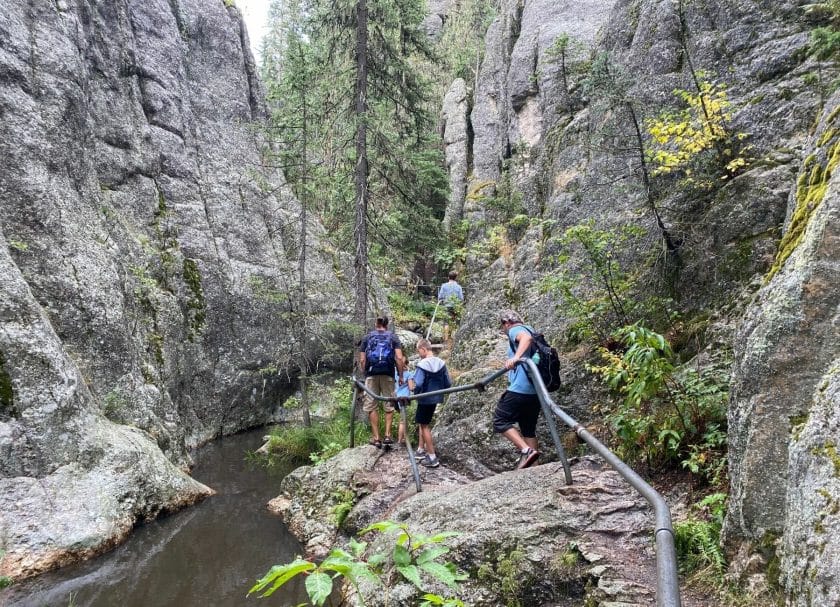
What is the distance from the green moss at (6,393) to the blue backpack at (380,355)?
5.45m

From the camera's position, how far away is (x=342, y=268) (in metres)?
20.8

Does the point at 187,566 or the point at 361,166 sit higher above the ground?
the point at 361,166

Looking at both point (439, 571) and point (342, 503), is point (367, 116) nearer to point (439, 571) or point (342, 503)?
point (342, 503)

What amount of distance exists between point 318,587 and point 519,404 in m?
4.53

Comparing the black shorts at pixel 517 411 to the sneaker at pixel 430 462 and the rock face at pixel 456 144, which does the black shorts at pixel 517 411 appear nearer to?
the sneaker at pixel 430 462

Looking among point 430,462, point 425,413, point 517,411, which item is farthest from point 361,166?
point 517,411

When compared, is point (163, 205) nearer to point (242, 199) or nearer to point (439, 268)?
point (242, 199)

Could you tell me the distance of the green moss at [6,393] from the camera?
7.77 metres

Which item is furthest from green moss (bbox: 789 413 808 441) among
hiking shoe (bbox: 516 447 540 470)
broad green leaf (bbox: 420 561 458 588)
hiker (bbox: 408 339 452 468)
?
hiker (bbox: 408 339 452 468)

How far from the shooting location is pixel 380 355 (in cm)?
887

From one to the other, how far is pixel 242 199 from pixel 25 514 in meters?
13.5

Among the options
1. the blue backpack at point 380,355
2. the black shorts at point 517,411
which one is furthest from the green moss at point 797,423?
the blue backpack at point 380,355

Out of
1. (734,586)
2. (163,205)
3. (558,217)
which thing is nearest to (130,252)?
(163,205)

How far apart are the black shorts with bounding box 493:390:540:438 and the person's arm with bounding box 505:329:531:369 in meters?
0.45
